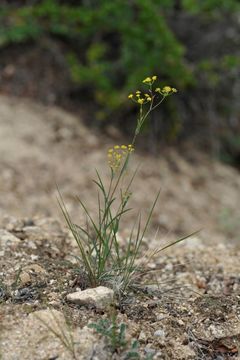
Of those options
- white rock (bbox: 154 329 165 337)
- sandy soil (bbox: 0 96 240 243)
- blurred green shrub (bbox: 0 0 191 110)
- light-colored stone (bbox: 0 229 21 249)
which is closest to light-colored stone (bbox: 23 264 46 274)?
light-colored stone (bbox: 0 229 21 249)

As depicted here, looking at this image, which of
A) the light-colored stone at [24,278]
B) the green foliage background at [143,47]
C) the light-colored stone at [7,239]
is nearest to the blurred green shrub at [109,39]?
the green foliage background at [143,47]

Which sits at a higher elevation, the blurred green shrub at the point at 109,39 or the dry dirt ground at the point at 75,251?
the blurred green shrub at the point at 109,39

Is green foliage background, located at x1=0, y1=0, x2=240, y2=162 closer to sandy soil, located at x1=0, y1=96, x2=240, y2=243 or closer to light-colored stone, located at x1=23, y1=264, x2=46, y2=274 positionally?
sandy soil, located at x1=0, y1=96, x2=240, y2=243

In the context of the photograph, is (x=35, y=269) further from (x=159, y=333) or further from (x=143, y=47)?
(x=143, y=47)

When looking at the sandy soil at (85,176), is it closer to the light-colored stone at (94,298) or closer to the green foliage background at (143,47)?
the green foliage background at (143,47)

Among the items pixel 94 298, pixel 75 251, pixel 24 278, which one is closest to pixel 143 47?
pixel 75 251

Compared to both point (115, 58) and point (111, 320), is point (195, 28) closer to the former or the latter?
point (115, 58)

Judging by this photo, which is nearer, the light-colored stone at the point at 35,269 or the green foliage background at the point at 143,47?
the light-colored stone at the point at 35,269
